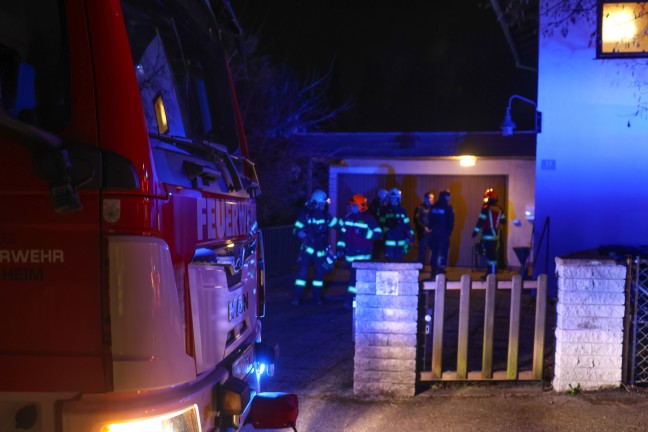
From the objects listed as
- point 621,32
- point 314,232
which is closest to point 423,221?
point 314,232

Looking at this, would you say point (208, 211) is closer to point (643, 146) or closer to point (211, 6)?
point (211, 6)

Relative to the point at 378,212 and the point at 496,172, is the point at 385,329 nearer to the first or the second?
the point at 378,212

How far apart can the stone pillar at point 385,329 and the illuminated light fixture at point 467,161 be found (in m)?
9.75

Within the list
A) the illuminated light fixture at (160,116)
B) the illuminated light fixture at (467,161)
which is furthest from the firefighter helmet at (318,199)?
the illuminated light fixture at (160,116)

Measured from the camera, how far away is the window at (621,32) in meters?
10.2

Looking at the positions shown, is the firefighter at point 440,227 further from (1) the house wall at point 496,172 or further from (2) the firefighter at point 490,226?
(1) the house wall at point 496,172

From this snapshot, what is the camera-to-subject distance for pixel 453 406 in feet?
17.9

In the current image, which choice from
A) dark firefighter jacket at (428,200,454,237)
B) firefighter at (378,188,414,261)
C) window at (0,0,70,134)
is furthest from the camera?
dark firefighter jacket at (428,200,454,237)

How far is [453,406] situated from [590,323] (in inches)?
55.3

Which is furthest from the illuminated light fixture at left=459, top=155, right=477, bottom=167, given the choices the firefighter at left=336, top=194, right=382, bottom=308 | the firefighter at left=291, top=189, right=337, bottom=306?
the firefighter at left=291, top=189, right=337, bottom=306

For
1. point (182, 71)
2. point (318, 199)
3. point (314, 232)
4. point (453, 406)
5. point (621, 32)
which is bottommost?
point (453, 406)

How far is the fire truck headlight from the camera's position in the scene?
7.70 ft

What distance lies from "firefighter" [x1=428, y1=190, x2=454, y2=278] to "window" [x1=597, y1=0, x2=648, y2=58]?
3.90 meters

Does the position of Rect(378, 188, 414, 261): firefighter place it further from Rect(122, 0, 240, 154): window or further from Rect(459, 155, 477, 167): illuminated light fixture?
Rect(122, 0, 240, 154): window
